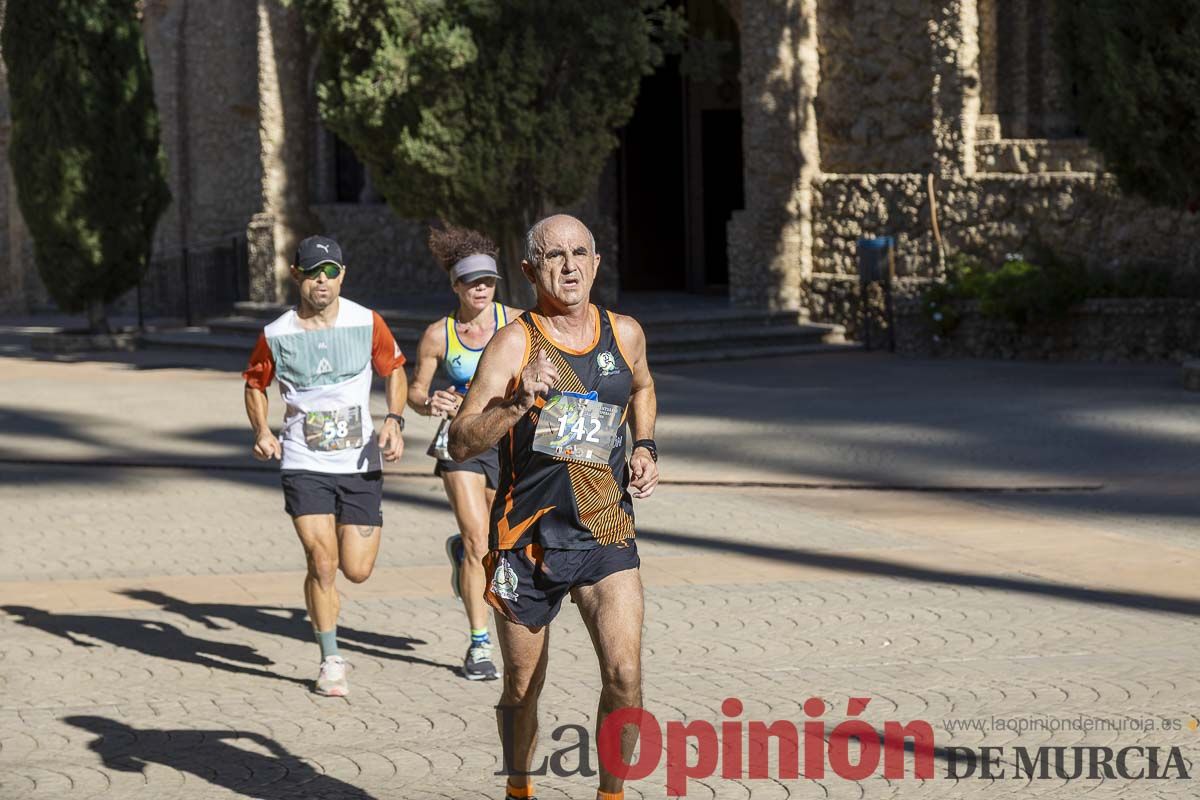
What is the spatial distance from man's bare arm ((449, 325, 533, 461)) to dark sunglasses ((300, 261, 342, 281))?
7.86ft

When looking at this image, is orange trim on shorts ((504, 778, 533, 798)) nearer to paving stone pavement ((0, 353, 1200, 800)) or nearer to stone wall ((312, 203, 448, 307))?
paving stone pavement ((0, 353, 1200, 800))

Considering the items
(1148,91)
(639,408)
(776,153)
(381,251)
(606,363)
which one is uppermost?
(1148,91)

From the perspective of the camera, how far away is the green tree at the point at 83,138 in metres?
24.5

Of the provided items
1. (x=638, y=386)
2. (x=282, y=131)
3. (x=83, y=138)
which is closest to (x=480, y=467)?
(x=638, y=386)

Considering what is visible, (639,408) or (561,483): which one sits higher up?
(639,408)

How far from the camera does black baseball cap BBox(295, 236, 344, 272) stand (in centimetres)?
763

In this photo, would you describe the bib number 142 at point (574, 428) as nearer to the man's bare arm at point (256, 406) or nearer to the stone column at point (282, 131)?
the man's bare arm at point (256, 406)

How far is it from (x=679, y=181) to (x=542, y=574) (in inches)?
914

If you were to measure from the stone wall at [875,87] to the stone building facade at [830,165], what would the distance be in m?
0.02

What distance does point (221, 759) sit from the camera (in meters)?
6.52

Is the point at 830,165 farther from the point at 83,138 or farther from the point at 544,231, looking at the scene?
the point at 544,231

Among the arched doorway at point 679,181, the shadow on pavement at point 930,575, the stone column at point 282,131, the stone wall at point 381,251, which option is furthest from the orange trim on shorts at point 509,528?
the stone column at point 282,131

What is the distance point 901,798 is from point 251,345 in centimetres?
2033

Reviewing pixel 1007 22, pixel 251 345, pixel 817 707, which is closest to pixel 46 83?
pixel 251 345
